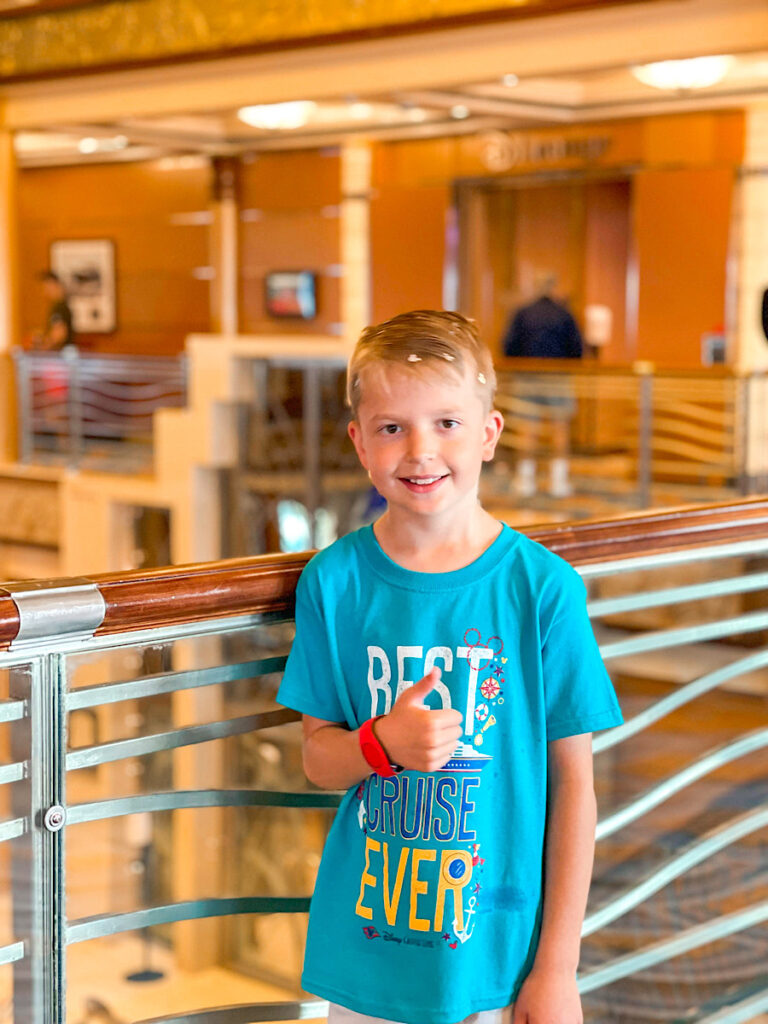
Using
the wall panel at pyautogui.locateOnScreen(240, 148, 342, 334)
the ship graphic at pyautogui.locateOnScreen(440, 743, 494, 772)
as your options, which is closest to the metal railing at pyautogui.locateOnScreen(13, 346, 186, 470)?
the wall panel at pyautogui.locateOnScreen(240, 148, 342, 334)

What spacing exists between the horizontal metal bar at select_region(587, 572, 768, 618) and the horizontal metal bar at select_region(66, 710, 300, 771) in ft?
1.58

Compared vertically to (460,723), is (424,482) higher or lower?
higher

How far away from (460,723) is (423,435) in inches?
11.9

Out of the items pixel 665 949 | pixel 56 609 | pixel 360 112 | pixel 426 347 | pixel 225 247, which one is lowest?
pixel 665 949

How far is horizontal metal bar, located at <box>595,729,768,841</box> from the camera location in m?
1.96

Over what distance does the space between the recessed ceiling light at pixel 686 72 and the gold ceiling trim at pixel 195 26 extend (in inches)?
54.0

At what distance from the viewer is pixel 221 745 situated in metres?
7.49

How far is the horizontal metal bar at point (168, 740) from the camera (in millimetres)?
1442

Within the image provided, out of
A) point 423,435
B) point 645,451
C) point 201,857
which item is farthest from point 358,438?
point 201,857

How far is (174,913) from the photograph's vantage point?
157cm

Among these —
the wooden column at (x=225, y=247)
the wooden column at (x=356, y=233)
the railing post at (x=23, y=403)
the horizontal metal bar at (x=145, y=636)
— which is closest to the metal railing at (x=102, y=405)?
the railing post at (x=23, y=403)

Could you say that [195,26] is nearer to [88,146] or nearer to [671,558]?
[88,146]

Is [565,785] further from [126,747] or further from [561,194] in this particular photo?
[561,194]

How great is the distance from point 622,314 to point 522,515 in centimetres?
334
